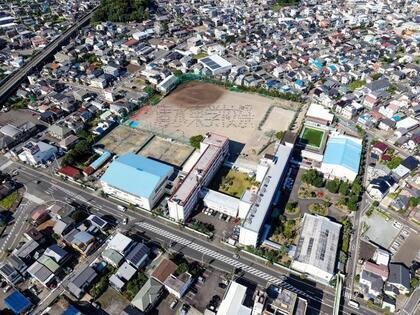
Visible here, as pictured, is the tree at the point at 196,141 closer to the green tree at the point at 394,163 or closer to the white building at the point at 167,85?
the white building at the point at 167,85

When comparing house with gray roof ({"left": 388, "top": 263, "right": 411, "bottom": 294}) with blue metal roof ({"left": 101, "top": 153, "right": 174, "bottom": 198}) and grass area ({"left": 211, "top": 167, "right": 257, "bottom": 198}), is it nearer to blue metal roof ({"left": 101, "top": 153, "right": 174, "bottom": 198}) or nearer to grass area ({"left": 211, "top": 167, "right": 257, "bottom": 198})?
grass area ({"left": 211, "top": 167, "right": 257, "bottom": 198})

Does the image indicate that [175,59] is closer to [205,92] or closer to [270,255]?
[205,92]

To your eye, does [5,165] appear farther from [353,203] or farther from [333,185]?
[353,203]

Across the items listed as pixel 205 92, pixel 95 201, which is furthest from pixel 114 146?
pixel 205 92

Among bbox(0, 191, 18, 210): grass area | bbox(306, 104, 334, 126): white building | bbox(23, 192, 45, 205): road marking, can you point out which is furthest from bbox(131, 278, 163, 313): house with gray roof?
bbox(306, 104, 334, 126): white building

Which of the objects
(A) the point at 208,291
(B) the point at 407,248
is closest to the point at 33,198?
(A) the point at 208,291
